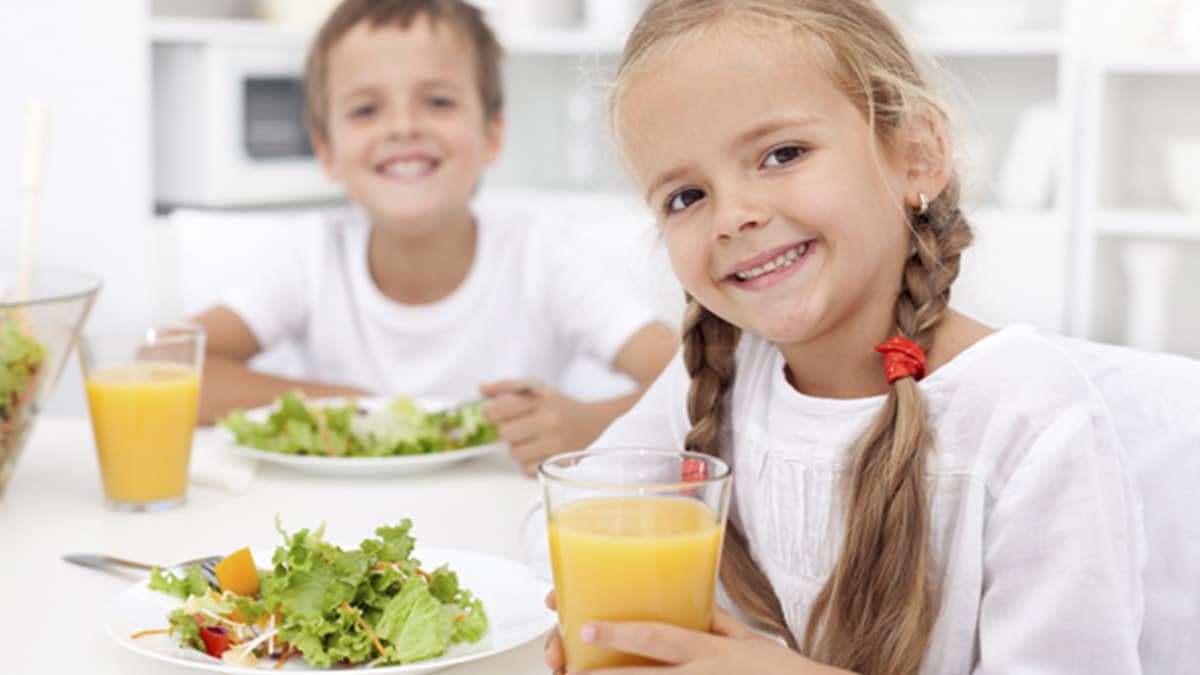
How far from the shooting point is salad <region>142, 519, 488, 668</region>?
3.03 feet

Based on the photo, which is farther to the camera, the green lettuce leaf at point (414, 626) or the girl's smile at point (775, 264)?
the girl's smile at point (775, 264)

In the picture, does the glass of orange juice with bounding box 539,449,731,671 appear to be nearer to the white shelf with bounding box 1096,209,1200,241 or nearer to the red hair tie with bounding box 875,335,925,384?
the red hair tie with bounding box 875,335,925,384

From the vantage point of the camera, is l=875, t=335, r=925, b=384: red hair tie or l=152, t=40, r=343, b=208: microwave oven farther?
l=152, t=40, r=343, b=208: microwave oven

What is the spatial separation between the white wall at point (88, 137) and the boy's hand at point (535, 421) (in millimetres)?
1651

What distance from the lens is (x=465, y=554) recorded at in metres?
1.15

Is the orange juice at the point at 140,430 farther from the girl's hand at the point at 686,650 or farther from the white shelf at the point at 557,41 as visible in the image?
the white shelf at the point at 557,41

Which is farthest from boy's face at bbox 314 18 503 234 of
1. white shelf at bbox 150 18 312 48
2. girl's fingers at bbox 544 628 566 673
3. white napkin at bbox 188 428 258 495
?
girl's fingers at bbox 544 628 566 673

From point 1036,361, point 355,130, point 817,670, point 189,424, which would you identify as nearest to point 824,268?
point 1036,361

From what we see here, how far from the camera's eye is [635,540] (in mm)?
818

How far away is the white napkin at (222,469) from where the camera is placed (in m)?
1.44

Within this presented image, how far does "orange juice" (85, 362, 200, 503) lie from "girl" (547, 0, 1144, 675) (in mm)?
575

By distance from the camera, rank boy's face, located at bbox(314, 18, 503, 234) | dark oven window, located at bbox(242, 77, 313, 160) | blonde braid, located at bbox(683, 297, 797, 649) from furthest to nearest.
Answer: dark oven window, located at bbox(242, 77, 313, 160), boy's face, located at bbox(314, 18, 503, 234), blonde braid, located at bbox(683, 297, 797, 649)

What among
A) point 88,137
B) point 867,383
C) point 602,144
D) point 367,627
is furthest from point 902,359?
point 88,137

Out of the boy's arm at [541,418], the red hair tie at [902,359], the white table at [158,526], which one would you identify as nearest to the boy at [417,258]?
the boy's arm at [541,418]
